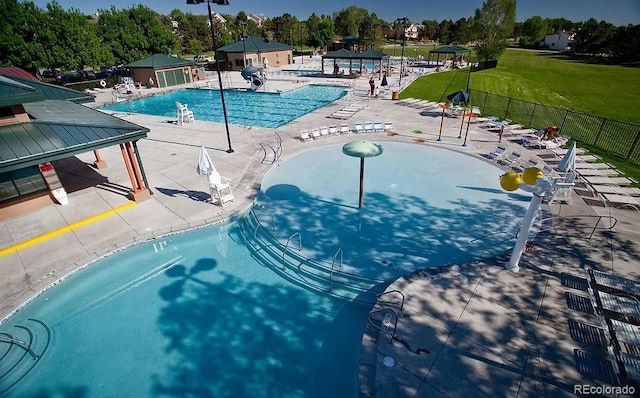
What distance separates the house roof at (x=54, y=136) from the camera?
10.0 metres

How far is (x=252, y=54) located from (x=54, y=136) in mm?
47413

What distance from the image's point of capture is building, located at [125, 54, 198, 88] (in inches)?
1547

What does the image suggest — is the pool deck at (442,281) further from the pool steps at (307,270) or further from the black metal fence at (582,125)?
the black metal fence at (582,125)

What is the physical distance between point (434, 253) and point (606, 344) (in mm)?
4414

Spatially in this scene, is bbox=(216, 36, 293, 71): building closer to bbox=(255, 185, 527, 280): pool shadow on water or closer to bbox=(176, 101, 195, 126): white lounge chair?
bbox=(176, 101, 195, 126): white lounge chair

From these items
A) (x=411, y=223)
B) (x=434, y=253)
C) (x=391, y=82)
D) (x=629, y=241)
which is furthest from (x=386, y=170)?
(x=391, y=82)

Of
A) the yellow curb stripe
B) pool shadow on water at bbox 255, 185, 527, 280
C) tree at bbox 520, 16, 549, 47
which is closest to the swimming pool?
pool shadow on water at bbox 255, 185, 527, 280

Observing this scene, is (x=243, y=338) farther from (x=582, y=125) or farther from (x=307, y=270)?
(x=582, y=125)

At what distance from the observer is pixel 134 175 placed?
13062mm

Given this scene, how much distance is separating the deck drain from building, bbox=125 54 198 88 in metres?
43.9

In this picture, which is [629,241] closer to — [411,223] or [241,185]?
[411,223]

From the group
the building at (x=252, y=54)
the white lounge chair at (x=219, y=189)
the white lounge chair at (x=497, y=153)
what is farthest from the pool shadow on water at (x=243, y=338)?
the building at (x=252, y=54)
